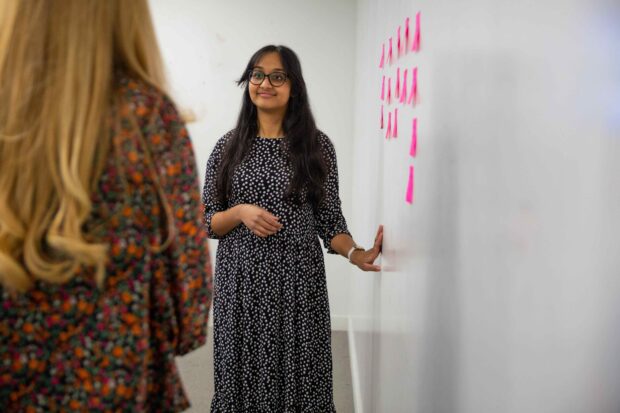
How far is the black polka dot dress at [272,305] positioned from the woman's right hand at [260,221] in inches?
2.4

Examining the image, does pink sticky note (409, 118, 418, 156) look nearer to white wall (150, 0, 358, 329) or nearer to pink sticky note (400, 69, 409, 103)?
pink sticky note (400, 69, 409, 103)

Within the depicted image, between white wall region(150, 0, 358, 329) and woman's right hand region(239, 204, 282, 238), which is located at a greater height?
white wall region(150, 0, 358, 329)

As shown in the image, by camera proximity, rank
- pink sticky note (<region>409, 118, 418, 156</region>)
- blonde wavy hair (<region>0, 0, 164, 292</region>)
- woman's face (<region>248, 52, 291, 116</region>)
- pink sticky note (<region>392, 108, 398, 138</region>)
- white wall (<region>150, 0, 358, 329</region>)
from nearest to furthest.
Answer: blonde wavy hair (<region>0, 0, 164, 292</region>)
pink sticky note (<region>409, 118, 418, 156</region>)
pink sticky note (<region>392, 108, 398, 138</region>)
woman's face (<region>248, 52, 291, 116</region>)
white wall (<region>150, 0, 358, 329</region>)

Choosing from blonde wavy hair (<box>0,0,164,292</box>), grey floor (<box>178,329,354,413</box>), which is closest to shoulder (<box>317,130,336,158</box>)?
blonde wavy hair (<box>0,0,164,292</box>)

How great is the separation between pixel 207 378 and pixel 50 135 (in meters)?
2.90

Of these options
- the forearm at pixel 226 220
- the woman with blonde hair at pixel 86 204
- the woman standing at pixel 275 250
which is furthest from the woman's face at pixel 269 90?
the woman with blonde hair at pixel 86 204

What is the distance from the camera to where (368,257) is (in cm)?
216

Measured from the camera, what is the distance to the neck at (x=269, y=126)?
225 centimetres

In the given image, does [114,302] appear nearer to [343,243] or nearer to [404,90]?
[404,90]

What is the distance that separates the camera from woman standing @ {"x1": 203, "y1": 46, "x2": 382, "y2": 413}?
216 centimetres

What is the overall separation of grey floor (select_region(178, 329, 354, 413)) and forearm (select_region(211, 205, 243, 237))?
4.15ft

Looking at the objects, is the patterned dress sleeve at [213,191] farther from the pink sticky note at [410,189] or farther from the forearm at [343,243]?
the pink sticky note at [410,189]

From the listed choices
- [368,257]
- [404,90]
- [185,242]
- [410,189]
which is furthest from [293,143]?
[185,242]

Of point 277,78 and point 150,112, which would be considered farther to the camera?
point 277,78
